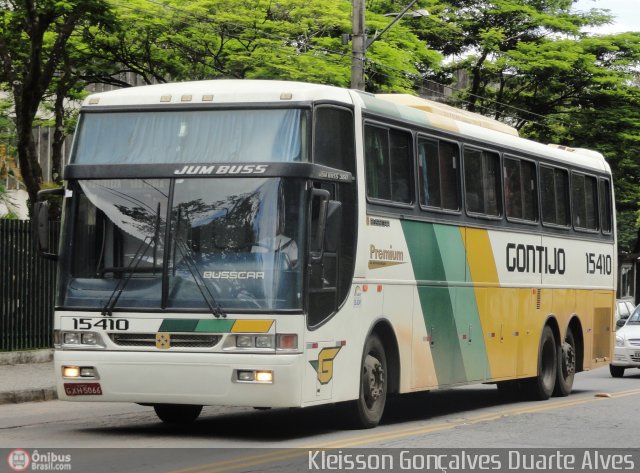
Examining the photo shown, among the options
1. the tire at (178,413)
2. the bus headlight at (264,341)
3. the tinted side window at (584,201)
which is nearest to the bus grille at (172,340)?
the bus headlight at (264,341)

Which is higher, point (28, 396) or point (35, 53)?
point (35, 53)

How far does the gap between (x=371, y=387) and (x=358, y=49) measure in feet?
41.2

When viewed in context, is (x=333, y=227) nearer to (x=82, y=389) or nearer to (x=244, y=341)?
(x=244, y=341)

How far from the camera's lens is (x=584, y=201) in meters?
20.6

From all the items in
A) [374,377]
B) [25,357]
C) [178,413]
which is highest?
[25,357]

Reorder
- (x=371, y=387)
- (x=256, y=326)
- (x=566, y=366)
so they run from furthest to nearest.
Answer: (x=566, y=366), (x=371, y=387), (x=256, y=326)

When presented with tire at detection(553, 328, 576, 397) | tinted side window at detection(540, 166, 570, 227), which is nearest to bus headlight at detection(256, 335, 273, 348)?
tinted side window at detection(540, 166, 570, 227)

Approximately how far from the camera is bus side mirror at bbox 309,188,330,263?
476 inches

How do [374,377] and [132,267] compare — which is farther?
[374,377]

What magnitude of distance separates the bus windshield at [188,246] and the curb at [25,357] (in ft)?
29.2

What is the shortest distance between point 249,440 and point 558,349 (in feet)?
27.7

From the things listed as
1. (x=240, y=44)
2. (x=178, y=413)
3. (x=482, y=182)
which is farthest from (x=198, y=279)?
(x=240, y=44)

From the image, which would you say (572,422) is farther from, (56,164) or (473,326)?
(56,164)
